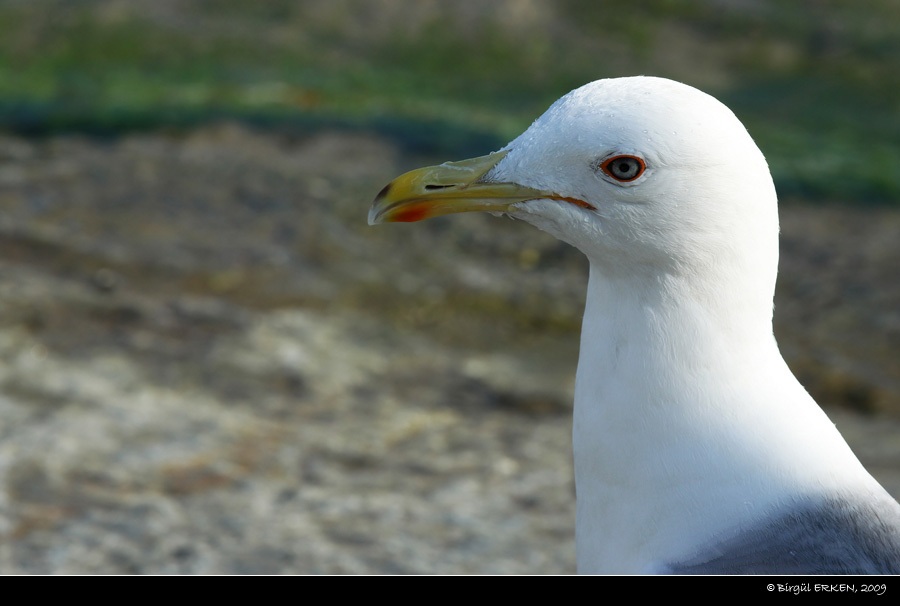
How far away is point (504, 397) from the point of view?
4.61 metres

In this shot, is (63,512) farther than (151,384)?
No

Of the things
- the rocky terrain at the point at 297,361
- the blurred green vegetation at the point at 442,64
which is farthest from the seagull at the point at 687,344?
the blurred green vegetation at the point at 442,64

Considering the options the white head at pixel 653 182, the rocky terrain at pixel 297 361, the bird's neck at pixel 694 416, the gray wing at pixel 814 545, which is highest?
the rocky terrain at pixel 297 361

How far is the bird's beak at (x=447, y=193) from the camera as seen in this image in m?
2.45

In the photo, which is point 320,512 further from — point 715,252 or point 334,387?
point 715,252

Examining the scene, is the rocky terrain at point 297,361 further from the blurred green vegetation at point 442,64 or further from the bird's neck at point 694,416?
the bird's neck at point 694,416

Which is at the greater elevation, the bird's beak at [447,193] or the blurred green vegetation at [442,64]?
the blurred green vegetation at [442,64]

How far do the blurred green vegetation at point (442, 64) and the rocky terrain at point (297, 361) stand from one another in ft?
1.88

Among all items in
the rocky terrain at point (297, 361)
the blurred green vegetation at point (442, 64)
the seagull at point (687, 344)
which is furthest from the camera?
the blurred green vegetation at point (442, 64)

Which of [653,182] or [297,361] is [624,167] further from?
[297,361]

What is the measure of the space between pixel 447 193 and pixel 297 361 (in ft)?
7.61

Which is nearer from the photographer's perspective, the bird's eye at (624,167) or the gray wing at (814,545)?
the gray wing at (814,545)
